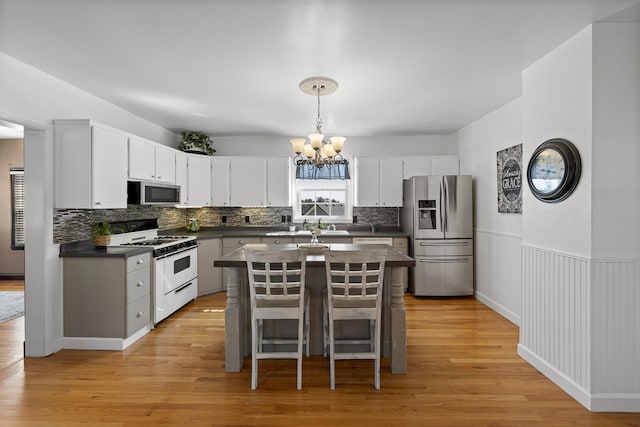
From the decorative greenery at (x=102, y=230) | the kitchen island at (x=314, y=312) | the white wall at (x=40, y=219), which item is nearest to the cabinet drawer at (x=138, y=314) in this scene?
the white wall at (x=40, y=219)

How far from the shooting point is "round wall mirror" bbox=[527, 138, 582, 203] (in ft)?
8.30

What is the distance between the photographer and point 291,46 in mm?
2701

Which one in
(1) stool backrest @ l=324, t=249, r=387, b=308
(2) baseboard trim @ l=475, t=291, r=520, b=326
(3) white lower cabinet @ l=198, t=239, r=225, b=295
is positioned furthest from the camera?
(3) white lower cabinet @ l=198, t=239, r=225, b=295

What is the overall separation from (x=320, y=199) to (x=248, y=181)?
1.26 meters

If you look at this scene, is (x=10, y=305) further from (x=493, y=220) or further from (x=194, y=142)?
(x=493, y=220)

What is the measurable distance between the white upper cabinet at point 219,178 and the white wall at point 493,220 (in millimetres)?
3768

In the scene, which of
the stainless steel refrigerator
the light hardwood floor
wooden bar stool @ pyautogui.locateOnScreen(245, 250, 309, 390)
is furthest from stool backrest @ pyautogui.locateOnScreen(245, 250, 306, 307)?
the stainless steel refrigerator

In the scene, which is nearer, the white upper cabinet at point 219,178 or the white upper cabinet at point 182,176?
the white upper cabinet at point 182,176

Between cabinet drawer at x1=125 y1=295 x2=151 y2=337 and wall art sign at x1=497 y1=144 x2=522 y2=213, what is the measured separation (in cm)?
417

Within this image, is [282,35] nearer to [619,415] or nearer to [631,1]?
[631,1]

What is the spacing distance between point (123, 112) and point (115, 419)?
3538 millimetres

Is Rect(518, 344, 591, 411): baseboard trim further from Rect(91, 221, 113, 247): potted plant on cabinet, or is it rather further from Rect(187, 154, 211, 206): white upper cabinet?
Rect(187, 154, 211, 206): white upper cabinet

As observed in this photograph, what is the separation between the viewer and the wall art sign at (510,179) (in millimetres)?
3998

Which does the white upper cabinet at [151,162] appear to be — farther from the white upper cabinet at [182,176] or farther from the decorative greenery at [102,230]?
the decorative greenery at [102,230]
